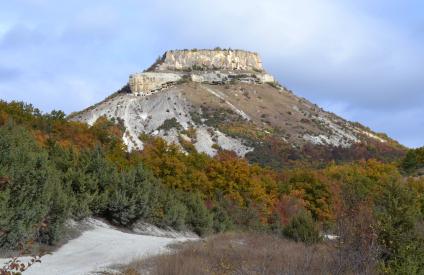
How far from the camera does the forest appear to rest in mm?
13367

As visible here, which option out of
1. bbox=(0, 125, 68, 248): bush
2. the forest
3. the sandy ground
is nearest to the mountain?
the forest

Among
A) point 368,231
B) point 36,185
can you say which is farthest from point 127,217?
point 368,231

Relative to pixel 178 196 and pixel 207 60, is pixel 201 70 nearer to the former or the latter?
pixel 207 60

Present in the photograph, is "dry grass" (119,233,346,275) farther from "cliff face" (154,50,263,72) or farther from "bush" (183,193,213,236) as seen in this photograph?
"cliff face" (154,50,263,72)

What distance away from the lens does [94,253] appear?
17.8m

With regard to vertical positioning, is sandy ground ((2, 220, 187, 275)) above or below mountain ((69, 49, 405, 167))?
below

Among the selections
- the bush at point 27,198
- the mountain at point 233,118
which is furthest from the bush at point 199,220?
the mountain at point 233,118

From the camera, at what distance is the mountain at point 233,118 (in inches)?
4176

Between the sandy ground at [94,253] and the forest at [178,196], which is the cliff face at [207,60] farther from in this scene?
the sandy ground at [94,253]

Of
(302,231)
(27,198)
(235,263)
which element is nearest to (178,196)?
(302,231)

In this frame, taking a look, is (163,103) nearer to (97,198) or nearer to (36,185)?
(97,198)

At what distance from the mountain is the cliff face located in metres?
→ 1.36

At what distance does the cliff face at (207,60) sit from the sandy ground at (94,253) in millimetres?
143178

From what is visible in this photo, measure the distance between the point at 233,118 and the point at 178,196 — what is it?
3344 inches
